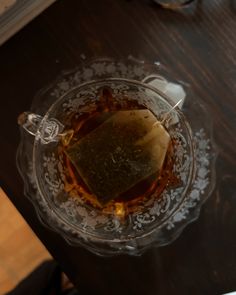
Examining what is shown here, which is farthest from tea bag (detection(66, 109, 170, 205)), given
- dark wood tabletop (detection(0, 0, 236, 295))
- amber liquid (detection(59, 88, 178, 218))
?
dark wood tabletop (detection(0, 0, 236, 295))

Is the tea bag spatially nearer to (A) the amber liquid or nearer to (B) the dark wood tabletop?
(A) the amber liquid

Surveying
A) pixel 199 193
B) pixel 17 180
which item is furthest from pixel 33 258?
pixel 199 193

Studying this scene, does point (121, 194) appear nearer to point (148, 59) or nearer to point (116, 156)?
point (116, 156)

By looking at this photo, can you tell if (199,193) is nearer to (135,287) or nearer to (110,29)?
(135,287)

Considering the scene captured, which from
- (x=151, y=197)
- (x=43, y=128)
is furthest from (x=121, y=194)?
(x=43, y=128)

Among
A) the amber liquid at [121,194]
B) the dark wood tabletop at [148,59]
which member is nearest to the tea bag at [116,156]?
the amber liquid at [121,194]

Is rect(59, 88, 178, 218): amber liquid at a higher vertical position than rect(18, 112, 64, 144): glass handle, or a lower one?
lower
